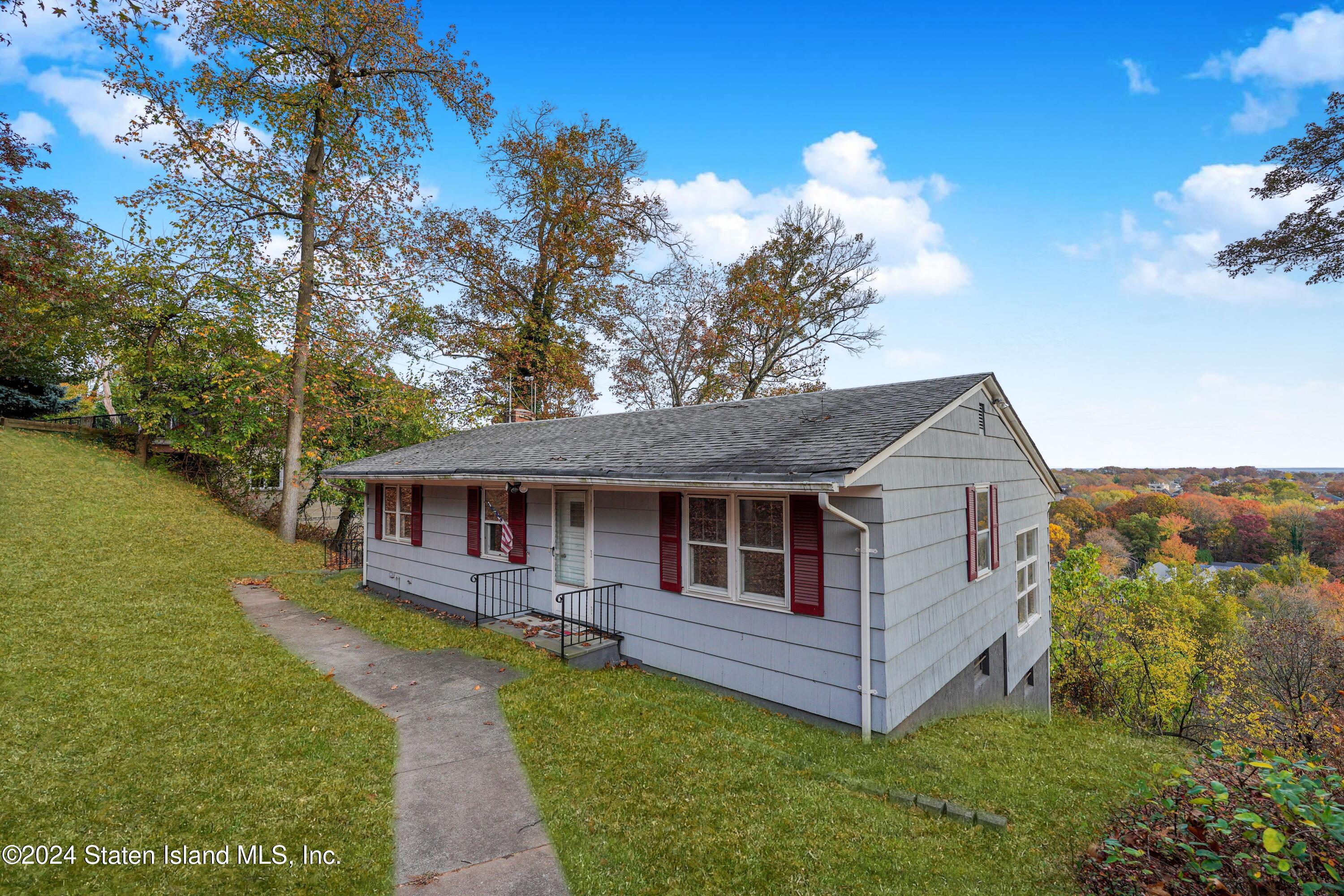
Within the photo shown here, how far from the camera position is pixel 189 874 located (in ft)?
11.0

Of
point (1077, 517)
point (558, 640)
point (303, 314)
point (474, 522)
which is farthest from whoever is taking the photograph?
point (1077, 517)

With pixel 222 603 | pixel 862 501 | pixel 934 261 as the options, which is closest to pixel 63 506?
pixel 222 603

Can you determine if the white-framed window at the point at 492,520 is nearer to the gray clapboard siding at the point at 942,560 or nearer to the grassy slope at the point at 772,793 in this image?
the grassy slope at the point at 772,793

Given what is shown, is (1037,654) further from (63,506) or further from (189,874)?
(63,506)

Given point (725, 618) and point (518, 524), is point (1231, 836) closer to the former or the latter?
point (725, 618)

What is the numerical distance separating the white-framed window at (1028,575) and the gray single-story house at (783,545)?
0.16 feet

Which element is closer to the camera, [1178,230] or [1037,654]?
[1037,654]

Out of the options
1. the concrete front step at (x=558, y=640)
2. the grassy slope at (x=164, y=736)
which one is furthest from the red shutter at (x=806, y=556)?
the grassy slope at (x=164, y=736)

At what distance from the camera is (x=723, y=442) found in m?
7.06

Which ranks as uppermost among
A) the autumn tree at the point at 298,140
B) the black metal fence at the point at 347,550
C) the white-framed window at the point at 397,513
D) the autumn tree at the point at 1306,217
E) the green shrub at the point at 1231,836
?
the autumn tree at the point at 298,140

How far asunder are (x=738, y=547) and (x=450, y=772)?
3645mm

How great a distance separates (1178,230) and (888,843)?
18.6m

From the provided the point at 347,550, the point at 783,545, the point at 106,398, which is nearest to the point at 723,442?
the point at 783,545

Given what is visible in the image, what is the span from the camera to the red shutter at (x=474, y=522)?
9.90 m
